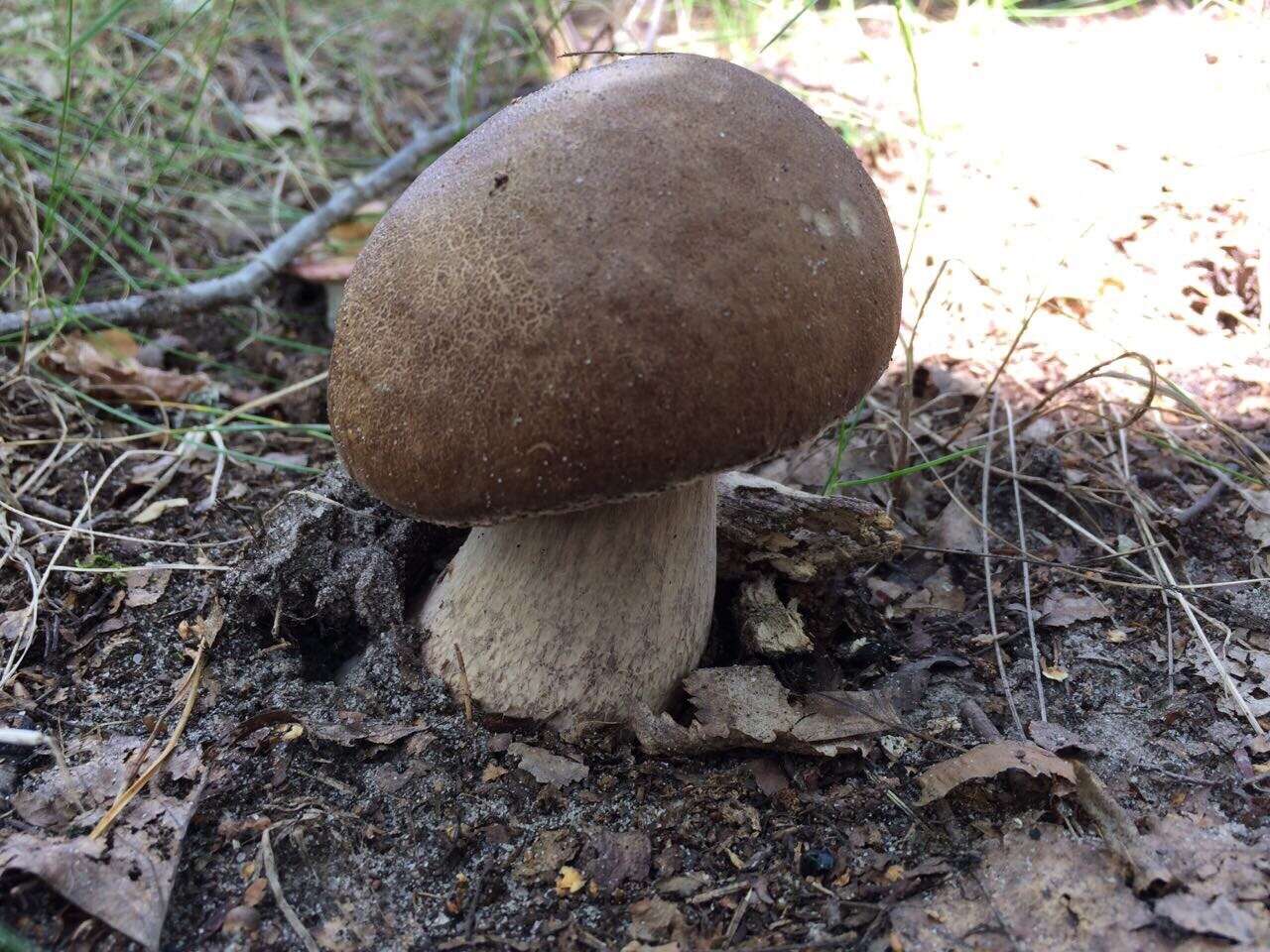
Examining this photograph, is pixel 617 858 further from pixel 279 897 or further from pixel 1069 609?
pixel 1069 609

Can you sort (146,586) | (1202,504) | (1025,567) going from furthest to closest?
1. (1202,504)
2. (1025,567)
3. (146,586)

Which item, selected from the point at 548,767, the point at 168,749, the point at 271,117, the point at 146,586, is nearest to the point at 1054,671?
the point at 548,767

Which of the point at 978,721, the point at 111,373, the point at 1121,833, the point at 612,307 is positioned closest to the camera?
the point at 612,307

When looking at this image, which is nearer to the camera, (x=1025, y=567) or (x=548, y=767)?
(x=548, y=767)

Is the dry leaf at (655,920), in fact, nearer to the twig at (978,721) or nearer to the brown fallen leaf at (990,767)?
the brown fallen leaf at (990,767)

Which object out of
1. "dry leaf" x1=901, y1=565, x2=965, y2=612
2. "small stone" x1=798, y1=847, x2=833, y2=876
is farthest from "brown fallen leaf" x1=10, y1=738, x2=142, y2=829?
"dry leaf" x1=901, y1=565, x2=965, y2=612

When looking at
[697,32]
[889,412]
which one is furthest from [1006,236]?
[697,32]

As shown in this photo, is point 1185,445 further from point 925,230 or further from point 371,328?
Result: point 371,328
